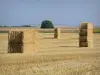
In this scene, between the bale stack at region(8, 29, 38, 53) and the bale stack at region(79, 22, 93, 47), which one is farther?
the bale stack at region(79, 22, 93, 47)

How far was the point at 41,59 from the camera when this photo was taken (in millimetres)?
10328

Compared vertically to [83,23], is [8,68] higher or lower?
lower

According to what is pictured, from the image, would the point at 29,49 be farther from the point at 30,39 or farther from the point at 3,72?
the point at 3,72

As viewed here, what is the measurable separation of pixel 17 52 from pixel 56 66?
3.89 meters

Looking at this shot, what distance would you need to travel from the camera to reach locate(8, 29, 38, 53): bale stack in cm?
1272

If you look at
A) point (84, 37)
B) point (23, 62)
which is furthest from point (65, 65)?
point (84, 37)

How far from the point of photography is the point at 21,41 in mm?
12859

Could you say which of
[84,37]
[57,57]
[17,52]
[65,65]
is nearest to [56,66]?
[65,65]

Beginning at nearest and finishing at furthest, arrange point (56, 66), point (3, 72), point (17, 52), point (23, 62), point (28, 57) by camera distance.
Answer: point (3, 72)
point (56, 66)
point (23, 62)
point (28, 57)
point (17, 52)

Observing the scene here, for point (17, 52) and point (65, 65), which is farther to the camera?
point (17, 52)

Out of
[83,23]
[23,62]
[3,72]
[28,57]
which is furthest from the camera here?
[83,23]

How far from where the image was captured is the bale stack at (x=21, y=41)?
41.7ft

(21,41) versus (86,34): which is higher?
(86,34)

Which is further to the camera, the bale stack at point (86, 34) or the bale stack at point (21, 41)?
the bale stack at point (86, 34)
